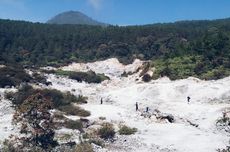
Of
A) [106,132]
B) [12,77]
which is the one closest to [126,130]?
[106,132]

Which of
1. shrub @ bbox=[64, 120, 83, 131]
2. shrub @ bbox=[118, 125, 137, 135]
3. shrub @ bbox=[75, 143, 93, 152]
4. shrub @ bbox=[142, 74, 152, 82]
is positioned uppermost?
shrub @ bbox=[142, 74, 152, 82]

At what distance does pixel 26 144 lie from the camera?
1446 inches

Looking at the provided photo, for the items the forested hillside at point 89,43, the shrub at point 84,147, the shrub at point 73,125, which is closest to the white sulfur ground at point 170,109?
the shrub at point 84,147

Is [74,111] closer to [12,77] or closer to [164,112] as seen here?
[164,112]

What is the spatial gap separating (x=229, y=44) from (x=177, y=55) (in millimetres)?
8228

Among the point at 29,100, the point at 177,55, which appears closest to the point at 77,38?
the point at 177,55

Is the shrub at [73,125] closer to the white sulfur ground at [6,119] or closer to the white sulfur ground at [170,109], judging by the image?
the white sulfur ground at [170,109]

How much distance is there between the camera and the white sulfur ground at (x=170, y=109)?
38.6 m

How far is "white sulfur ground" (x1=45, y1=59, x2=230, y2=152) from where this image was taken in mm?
38594

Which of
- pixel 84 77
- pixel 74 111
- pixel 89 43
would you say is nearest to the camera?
pixel 74 111

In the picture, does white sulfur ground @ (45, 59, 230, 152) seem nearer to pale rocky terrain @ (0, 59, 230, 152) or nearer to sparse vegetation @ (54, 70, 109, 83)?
pale rocky terrain @ (0, 59, 230, 152)

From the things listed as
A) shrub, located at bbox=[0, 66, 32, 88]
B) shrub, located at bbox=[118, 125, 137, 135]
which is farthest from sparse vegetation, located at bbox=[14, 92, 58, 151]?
shrub, located at bbox=[0, 66, 32, 88]

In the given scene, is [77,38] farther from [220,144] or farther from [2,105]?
[220,144]

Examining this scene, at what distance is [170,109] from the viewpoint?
51.4 metres
